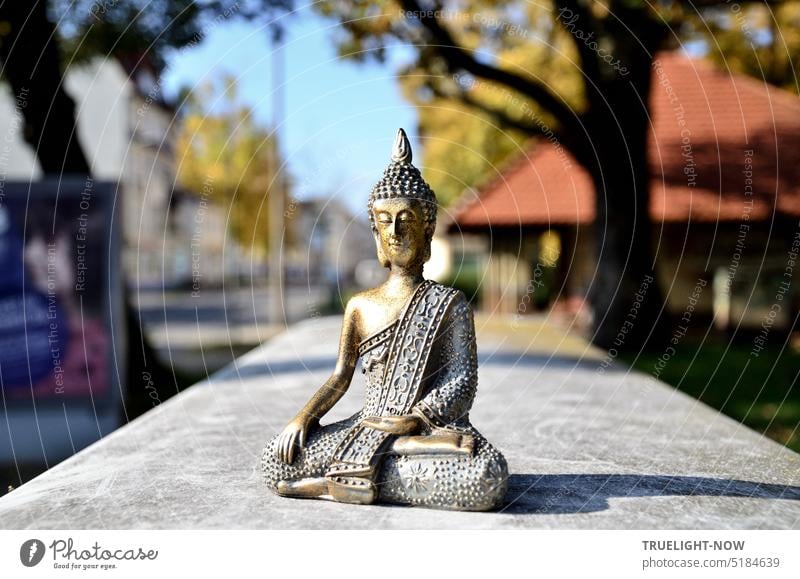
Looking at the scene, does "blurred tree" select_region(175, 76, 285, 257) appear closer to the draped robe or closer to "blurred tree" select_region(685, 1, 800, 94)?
"blurred tree" select_region(685, 1, 800, 94)

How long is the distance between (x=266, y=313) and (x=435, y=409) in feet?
80.1

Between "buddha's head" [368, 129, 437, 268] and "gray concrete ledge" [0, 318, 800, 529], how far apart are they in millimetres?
1367

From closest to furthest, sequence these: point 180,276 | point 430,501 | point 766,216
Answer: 1. point 430,501
2. point 766,216
3. point 180,276

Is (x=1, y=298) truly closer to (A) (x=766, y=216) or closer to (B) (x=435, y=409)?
(B) (x=435, y=409)

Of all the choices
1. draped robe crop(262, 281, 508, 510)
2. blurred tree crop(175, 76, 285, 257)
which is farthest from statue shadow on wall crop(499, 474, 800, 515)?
blurred tree crop(175, 76, 285, 257)

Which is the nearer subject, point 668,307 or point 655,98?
point 668,307

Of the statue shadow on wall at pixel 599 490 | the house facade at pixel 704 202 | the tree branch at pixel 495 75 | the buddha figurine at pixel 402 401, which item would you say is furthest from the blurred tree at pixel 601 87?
the buddha figurine at pixel 402 401

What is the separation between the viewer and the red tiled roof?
50.9 ft

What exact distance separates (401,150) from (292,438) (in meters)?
1.69

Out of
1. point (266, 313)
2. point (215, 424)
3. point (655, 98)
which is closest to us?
point (215, 424)

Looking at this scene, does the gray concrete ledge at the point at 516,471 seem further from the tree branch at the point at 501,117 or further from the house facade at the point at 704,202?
the house facade at the point at 704,202

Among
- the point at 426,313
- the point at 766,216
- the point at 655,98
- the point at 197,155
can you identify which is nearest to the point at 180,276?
the point at 197,155

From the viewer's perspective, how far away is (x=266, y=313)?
2789cm

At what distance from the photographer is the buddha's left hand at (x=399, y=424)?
400 cm
